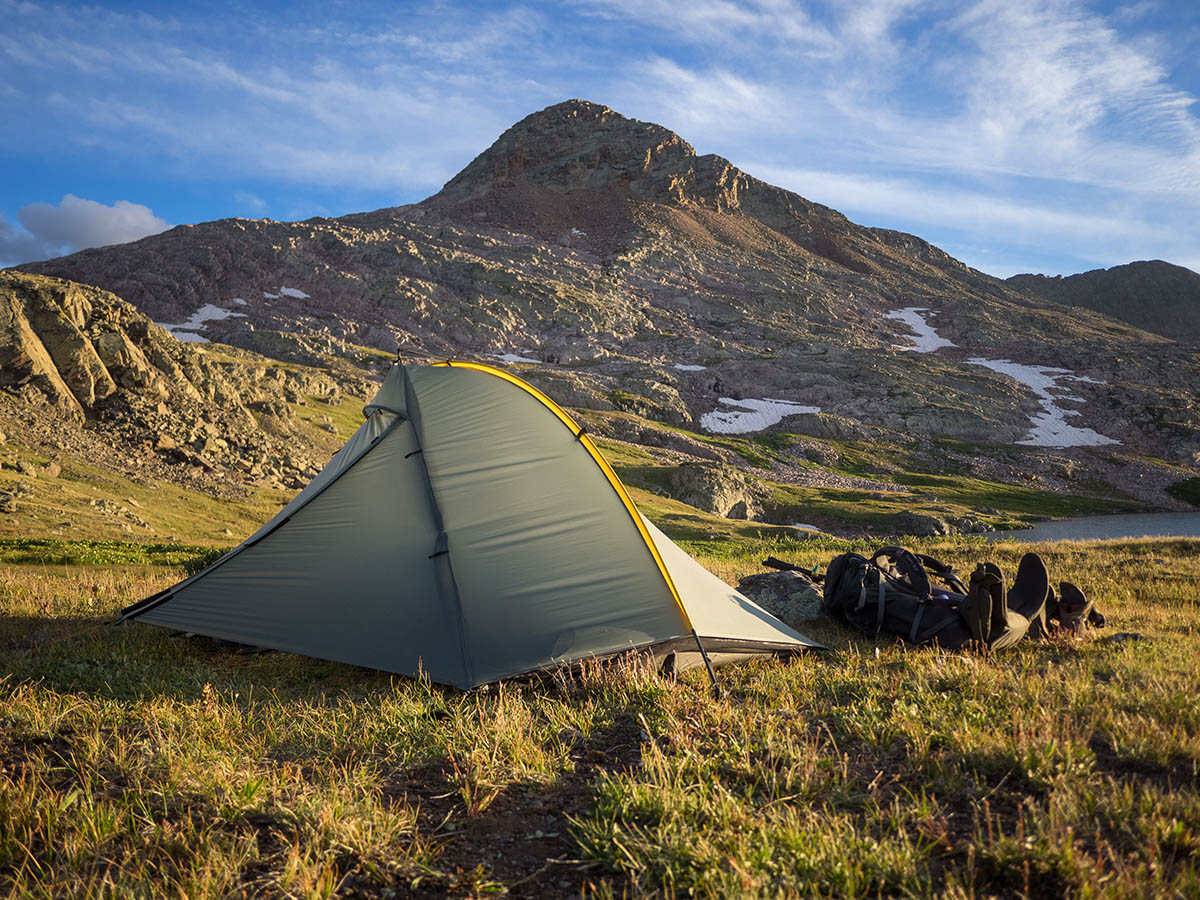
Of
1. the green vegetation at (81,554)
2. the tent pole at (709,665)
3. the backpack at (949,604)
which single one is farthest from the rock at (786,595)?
the green vegetation at (81,554)

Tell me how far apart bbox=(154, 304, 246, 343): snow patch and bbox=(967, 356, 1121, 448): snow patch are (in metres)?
101

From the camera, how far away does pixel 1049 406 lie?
297ft

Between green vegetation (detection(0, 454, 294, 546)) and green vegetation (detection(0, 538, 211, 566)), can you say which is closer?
green vegetation (detection(0, 538, 211, 566))

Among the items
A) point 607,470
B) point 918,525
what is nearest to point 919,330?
point 918,525

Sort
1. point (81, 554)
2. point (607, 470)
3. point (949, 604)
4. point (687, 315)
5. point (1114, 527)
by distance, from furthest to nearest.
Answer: point (687, 315), point (1114, 527), point (81, 554), point (949, 604), point (607, 470)

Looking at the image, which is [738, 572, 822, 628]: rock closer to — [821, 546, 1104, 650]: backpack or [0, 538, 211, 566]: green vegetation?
[821, 546, 1104, 650]: backpack

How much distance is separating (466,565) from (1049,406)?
103914 millimetres

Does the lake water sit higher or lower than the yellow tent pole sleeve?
lower

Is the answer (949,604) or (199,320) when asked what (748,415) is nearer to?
(949,604)

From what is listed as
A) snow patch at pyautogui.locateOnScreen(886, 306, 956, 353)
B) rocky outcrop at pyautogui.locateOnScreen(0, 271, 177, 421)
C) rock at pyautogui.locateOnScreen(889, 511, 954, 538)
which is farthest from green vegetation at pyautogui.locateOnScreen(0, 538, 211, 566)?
snow patch at pyautogui.locateOnScreen(886, 306, 956, 353)

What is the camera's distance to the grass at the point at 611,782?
3.57m

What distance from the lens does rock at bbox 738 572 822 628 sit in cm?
1034

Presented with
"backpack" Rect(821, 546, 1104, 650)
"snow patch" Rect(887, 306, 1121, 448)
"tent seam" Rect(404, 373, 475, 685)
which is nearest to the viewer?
"tent seam" Rect(404, 373, 475, 685)

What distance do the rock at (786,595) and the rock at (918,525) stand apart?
30601mm
